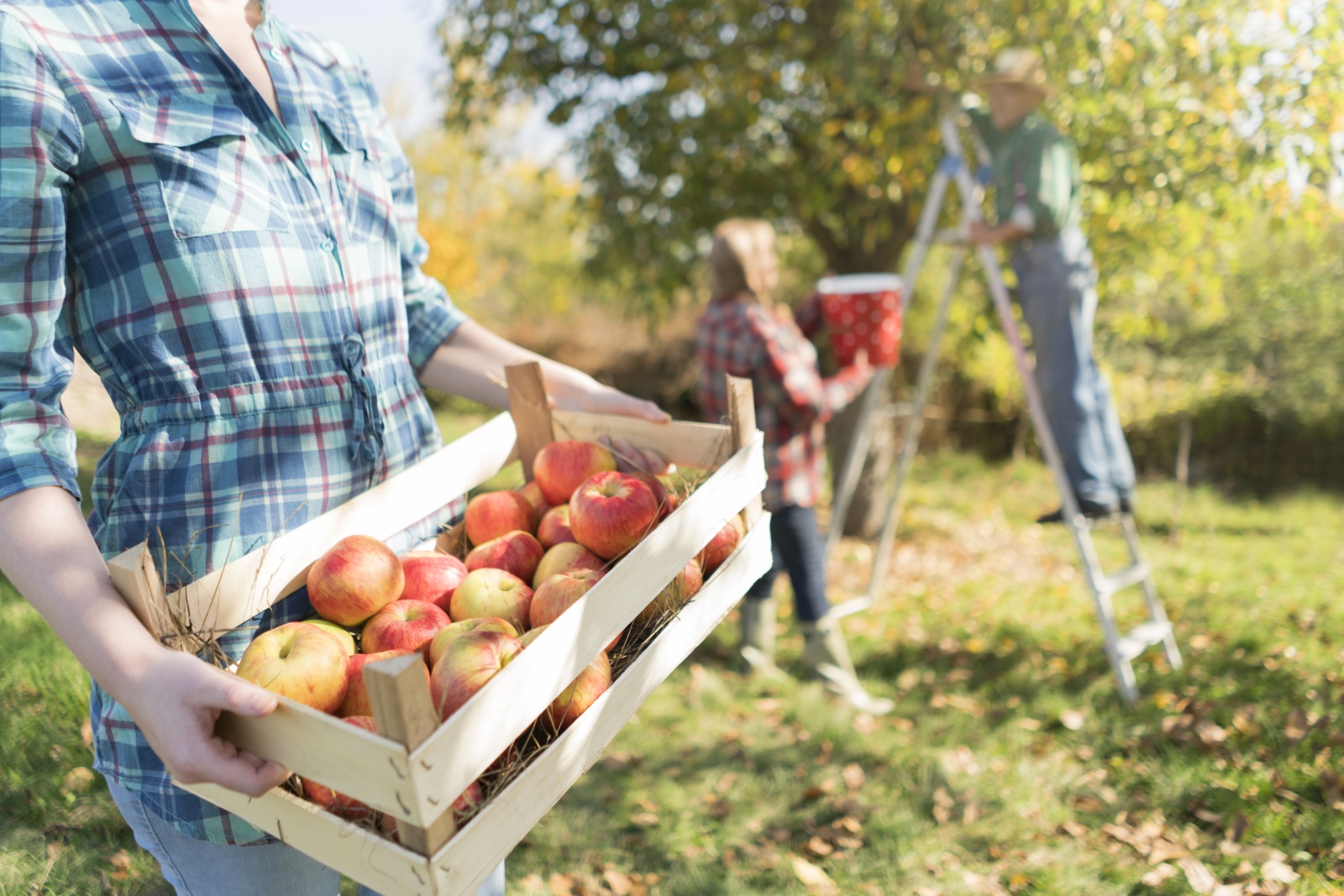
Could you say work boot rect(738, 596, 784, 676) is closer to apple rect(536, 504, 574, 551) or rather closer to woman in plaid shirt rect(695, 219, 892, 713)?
woman in plaid shirt rect(695, 219, 892, 713)

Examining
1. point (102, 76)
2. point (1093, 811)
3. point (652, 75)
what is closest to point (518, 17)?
point (652, 75)

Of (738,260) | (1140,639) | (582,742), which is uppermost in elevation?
(738,260)

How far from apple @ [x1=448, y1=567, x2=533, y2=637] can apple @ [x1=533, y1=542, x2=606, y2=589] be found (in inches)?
2.7

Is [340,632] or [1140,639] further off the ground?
[340,632]

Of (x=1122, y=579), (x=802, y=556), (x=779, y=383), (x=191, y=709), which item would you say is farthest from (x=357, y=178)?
(x=1122, y=579)

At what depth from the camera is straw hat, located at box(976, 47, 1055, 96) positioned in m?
3.62

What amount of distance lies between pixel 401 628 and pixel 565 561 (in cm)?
28

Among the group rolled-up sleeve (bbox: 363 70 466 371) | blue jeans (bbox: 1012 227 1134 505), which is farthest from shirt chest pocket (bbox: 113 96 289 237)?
blue jeans (bbox: 1012 227 1134 505)

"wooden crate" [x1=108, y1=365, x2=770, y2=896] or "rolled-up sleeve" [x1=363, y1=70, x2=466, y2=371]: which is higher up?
"rolled-up sleeve" [x1=363, y1=70, x2=466, y2=371]

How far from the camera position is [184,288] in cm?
116

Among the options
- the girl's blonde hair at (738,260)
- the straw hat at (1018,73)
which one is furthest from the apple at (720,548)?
the straw hat at (1018,73)

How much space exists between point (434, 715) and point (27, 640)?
2787 millimetres

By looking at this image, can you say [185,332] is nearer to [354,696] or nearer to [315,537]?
[315,537]

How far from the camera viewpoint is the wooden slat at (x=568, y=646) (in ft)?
3.07
